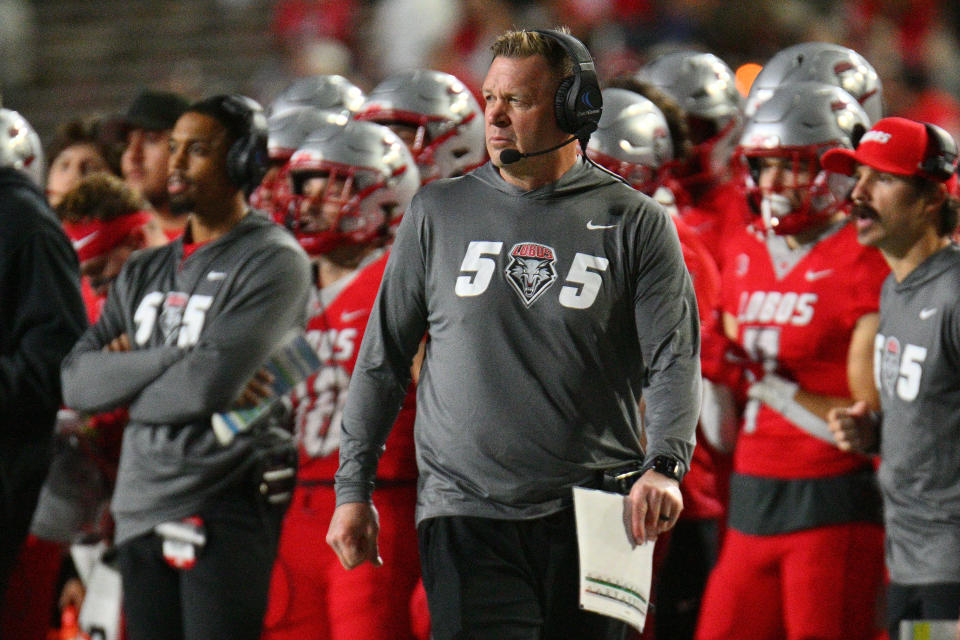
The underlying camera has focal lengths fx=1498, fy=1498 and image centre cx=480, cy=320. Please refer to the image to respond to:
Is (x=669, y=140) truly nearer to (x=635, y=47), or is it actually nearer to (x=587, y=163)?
(x=587, y=163)

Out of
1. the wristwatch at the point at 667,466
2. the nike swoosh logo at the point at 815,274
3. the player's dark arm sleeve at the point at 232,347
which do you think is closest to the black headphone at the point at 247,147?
the player's dark arm sleeve at the point at 232,347

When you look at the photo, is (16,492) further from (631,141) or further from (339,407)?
(631,141)

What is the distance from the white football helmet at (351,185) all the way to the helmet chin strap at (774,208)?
3.82 feet

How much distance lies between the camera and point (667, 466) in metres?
3.15

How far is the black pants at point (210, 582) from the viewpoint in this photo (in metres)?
4.17

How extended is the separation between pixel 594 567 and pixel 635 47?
7741mm

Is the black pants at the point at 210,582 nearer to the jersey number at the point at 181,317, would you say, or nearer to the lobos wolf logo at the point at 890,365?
the jersey number at the point at 181,317

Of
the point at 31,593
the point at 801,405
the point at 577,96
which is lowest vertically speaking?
the point at 31,593

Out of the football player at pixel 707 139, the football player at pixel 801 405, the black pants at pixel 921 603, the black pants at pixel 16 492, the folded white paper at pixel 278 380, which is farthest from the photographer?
the football player at pixel 707 139

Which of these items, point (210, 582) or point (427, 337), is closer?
point (427, 337)

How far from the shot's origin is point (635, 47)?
10.5 m

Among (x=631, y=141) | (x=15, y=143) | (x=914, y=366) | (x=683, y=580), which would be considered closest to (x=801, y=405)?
(x=914, y=366)

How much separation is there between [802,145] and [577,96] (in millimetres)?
1805

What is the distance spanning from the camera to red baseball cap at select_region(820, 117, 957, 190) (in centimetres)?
429
